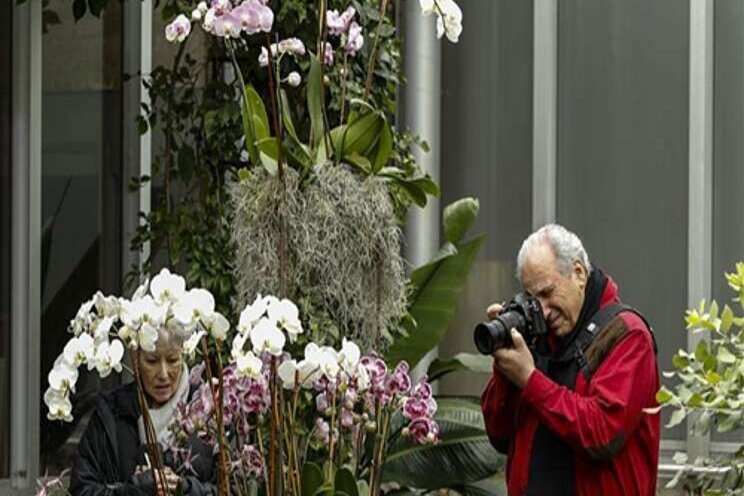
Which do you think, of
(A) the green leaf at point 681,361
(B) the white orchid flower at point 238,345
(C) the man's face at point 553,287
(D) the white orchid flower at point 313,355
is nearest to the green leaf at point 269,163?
(C) the man's face at point 553,287

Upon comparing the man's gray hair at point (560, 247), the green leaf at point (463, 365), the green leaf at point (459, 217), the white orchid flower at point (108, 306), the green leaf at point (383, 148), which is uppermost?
the green leaf at point (383, 148)

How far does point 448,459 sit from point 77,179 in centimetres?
197

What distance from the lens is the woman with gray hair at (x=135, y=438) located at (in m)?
5.69

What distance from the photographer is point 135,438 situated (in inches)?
236

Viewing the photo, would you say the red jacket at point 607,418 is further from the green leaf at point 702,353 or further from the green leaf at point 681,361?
the green leaf at point 702,353

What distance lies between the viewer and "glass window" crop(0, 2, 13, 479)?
7.60 metres

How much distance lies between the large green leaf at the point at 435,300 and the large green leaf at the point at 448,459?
0.33 metres

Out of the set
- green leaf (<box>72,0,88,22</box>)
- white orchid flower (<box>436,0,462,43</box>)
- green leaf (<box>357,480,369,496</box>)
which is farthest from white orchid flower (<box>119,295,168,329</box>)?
green leaf (<box>72,0,88,22</box>)

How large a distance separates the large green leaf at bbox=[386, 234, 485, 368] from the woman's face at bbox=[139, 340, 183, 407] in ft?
6.04

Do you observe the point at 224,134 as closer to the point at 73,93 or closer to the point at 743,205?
the point at 73,93

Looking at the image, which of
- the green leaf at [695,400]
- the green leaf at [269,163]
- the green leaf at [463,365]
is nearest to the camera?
the green leaf at [695,400]

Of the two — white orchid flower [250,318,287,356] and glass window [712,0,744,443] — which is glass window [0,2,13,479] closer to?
glass window [712,0,744,443]

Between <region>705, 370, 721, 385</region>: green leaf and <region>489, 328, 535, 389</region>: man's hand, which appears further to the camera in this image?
<region>489, 328, 535, 389</region>: man's hand

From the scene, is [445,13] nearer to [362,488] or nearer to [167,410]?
[362,488]
